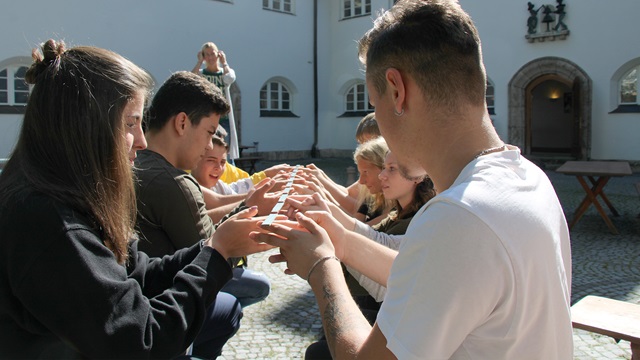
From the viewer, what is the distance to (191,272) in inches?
68.0

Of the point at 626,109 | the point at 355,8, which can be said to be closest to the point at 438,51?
the point at 626,109

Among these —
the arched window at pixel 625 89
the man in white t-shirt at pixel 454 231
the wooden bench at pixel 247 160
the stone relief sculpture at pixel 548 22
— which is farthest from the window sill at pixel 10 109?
the arched window at pixel 625 89

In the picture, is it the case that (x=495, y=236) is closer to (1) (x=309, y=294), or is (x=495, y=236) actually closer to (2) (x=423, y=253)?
(2) (x=423, y=253)

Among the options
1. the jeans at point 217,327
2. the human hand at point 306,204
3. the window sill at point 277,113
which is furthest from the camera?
the window sill at point 277,113

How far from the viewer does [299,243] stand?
1.65 m

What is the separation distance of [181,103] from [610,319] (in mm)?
2424

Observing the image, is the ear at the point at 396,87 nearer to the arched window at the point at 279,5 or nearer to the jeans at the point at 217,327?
the jeans at the point at 217,327

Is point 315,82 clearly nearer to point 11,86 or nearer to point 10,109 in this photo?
point 11,86

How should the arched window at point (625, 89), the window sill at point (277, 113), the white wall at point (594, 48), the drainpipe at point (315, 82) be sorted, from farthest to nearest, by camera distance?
the drainpipe at point (315, 82) < the window sill at point (277, 113) < the arched window at point (625, 89) < the white wall at point (594, 48)

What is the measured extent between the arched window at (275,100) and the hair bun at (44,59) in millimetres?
17852

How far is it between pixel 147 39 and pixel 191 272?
51.3ft

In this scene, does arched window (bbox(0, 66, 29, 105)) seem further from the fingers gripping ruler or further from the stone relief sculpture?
the stone relief sculpture

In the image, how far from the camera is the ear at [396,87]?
50.9 inches

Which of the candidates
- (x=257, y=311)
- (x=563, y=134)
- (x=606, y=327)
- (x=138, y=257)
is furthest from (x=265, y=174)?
(x=563, y=134)
